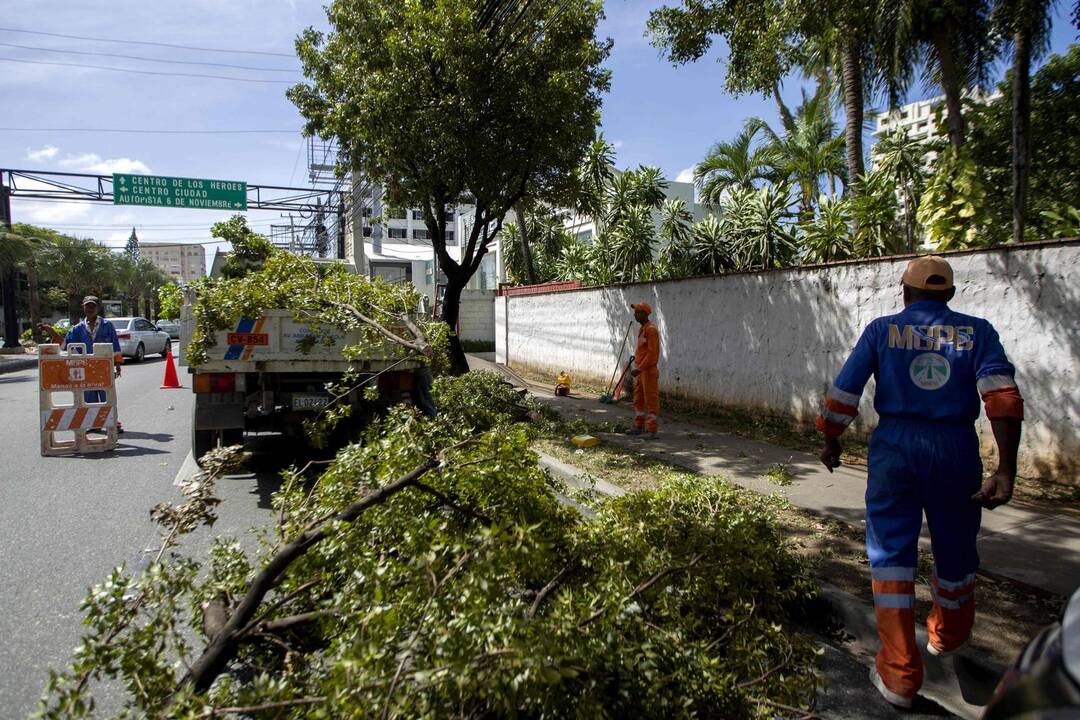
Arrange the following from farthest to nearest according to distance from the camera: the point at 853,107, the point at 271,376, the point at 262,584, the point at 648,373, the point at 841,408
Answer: the point at 853,107
the point at 648,373
the point at 271,376
the point at 841,408
the point at 262,584

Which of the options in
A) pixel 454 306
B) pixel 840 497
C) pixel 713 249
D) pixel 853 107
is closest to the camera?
pixel 840 497

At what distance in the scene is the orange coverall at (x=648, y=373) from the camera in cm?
838

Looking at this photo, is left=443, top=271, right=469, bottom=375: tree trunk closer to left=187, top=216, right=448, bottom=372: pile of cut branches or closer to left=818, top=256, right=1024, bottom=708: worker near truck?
left=187, top=216, right=448, bottom=372: pile of cut branches

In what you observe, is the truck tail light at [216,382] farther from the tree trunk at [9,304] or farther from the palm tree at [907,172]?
the tree trunk at [9,304]

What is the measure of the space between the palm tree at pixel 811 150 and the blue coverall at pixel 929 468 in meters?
21.3

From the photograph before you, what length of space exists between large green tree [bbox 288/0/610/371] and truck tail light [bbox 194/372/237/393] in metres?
4.95

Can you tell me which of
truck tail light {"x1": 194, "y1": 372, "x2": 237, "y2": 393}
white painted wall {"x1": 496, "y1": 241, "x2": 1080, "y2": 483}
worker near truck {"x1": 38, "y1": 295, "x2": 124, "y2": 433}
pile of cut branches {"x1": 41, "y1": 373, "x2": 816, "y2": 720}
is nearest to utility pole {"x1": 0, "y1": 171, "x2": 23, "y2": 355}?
worker near truck {"x1": 38, "y1": 295, "x2": 124, "y2": 433}

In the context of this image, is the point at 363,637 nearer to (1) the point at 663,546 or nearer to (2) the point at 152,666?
(2) the point at 152,666

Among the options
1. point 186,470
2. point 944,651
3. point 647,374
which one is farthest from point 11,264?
point 944,651

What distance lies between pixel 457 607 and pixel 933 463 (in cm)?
210

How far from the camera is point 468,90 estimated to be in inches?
384

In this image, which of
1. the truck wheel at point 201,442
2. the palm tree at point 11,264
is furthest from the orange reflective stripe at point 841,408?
the palm tree at point 11,264

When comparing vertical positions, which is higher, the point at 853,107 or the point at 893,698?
the point at 853,107

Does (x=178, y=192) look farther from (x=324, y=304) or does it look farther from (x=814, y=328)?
(x=814, y=328)
